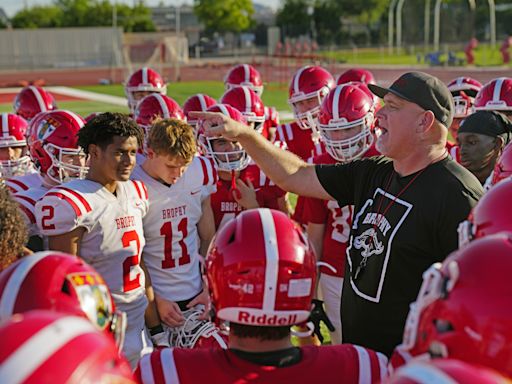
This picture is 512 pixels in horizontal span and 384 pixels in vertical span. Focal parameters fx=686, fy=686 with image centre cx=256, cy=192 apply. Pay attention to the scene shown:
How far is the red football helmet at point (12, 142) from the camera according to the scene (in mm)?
5551

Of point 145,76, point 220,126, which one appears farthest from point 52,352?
point 145,76

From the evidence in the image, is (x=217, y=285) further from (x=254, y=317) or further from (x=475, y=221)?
(x=475, y=221)

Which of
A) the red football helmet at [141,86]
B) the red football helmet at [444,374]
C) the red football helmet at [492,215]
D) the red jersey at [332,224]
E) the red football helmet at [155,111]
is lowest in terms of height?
the red jersey at [332,224]

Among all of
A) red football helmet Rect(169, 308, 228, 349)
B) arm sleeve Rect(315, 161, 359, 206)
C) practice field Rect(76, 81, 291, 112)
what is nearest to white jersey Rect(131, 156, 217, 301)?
red football helmet Rect(169, 308, 228, 349)

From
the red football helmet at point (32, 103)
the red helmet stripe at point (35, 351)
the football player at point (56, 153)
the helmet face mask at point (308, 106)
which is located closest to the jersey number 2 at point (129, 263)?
the football player at point (56, 153)

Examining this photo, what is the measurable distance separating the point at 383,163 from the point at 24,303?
2.15 meters

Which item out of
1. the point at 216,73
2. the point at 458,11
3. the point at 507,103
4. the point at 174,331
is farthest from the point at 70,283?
the point at 458,11

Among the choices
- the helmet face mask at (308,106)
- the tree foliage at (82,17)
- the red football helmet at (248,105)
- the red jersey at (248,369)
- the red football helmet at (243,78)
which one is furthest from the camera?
the tree foliage at (82,17)

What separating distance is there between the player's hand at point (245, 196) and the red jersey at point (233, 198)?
64 millimetres

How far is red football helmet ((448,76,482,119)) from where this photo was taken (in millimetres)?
6776

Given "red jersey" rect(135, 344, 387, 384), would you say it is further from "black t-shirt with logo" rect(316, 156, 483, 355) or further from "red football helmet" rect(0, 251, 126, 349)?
"black t-shirt with logo" rect(316, 156, 483, 355)

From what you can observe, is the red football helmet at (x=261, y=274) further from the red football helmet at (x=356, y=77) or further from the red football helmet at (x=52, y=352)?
the red football helmet at (x=356, y=77)

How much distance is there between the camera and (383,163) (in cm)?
354

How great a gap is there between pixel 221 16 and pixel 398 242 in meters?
62.0
